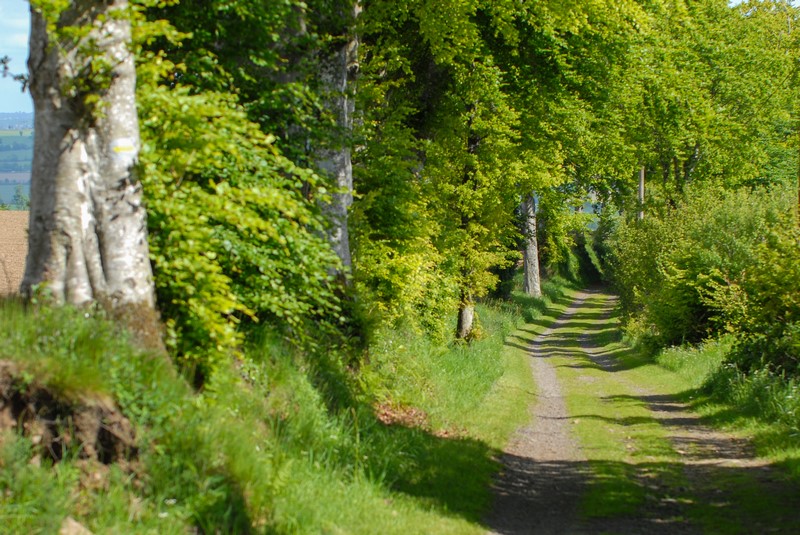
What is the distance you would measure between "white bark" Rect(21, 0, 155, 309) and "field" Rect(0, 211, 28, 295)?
1130 centimetres

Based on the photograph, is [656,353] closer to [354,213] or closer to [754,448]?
[754,448]

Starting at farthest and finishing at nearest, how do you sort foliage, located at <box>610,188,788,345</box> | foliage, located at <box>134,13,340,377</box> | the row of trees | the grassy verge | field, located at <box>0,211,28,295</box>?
foliage, located at <box>610,188,788,345</box>, field, located at <box>0,211,28,295</box>, foliage, located at <box>134,13,340,377</box>, the row of trees, the grassy verge

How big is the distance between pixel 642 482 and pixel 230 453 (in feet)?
21.6

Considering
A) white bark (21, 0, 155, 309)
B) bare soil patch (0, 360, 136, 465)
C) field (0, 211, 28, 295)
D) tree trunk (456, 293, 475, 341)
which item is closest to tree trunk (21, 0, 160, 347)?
white bark (21, 0, 155, 309)

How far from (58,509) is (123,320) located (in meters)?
2.02

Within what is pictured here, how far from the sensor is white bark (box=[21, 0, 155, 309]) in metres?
7.55

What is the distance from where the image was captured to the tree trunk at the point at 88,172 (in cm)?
755

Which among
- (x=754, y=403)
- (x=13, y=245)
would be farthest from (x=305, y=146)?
(x=13, y=245)

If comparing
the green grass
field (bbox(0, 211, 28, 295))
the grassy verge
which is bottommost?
the green grass

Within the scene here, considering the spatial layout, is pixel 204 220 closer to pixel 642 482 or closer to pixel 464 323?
pixel 642 482

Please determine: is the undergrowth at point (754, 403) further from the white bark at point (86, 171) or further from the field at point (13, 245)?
the field at point (13, 245)

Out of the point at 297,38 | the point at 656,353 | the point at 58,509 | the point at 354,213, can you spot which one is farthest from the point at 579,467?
the point at 656,353

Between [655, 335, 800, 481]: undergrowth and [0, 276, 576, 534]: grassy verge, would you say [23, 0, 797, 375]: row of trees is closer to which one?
[0, 276, 576, 534]: grassy verge

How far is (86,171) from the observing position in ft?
25.4
